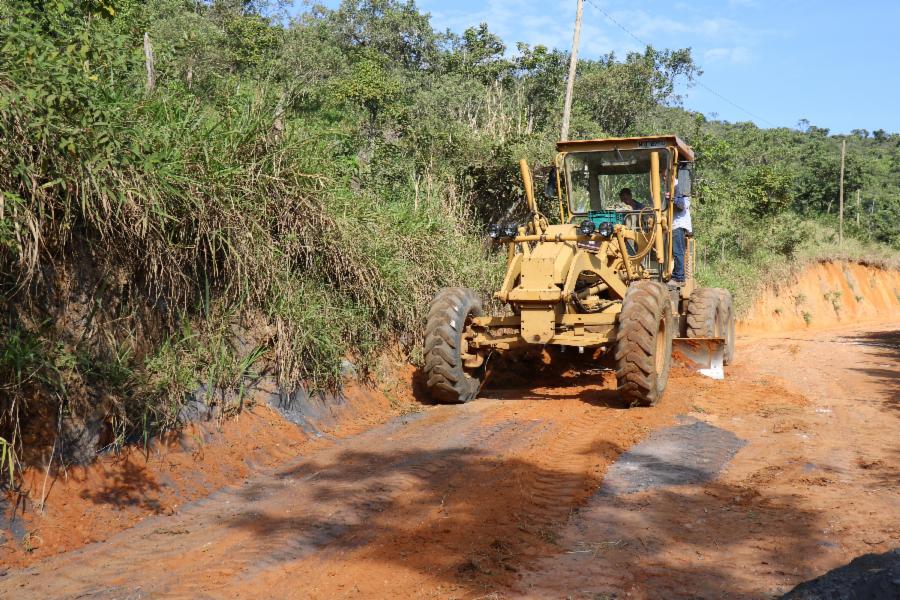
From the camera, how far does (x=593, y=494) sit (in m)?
5.43

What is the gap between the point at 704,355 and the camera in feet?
32.8

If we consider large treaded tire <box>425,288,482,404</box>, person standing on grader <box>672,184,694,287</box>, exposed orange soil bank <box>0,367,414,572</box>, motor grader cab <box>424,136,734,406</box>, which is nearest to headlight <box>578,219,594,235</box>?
motor grader cab <box>424,136,734,406</box>

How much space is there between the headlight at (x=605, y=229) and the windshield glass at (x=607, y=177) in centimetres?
133

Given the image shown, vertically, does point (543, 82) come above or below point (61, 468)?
above

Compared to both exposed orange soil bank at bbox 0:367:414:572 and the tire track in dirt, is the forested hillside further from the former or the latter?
the tire track in dirt

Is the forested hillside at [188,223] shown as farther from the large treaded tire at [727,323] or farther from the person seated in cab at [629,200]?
the large treaded tire at [727,323]

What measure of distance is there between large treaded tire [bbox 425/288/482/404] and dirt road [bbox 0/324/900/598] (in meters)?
0.40

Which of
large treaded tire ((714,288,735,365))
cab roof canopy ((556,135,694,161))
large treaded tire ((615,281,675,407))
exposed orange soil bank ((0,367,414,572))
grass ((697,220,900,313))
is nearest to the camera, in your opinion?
exposed orange soil bank ((0,367,414,572))

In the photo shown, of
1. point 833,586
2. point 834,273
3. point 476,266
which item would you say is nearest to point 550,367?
point 476,266

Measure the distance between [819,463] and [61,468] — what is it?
17.2 ft

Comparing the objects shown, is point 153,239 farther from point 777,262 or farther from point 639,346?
point 777,262

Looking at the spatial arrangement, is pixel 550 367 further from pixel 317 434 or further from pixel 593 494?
pixel 593 494

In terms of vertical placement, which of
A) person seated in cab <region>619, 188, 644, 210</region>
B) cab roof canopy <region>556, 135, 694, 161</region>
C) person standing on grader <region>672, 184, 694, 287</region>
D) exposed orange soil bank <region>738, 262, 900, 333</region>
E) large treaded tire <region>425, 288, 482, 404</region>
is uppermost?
cab roof canopy <region>556, 135, 694, 161</region>

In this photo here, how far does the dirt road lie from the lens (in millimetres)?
4059
